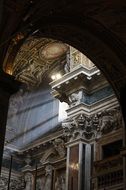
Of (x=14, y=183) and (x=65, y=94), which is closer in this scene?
(x=65, y=94)

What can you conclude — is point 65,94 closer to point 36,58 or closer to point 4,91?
point 36,58

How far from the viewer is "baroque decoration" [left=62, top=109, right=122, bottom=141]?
12.4 metres

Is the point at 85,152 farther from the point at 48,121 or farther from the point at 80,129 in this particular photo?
the point at 48,121

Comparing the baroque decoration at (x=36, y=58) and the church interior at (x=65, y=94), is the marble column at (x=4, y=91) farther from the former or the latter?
the baroque decoration at (x=36, y=58)

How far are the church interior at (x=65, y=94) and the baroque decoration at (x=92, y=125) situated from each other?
3 cm

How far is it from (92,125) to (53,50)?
15.3ft

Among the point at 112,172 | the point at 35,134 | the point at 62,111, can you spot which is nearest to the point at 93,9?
the point at 112,172

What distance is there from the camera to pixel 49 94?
1755 cm

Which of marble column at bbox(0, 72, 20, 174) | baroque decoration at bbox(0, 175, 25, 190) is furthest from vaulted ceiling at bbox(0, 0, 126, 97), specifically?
baroque decoration at bbox(0, 175, 25, 190)

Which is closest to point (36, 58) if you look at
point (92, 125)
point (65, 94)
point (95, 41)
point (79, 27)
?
point (65, 94)

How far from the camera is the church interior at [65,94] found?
7.78m

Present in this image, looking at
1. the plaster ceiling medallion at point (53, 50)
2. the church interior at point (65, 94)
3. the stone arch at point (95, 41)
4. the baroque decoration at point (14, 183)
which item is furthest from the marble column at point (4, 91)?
the baroque decoration at point (14, 183)

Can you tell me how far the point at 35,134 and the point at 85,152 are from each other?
4952 mm

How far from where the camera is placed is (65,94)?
46.1 ft
